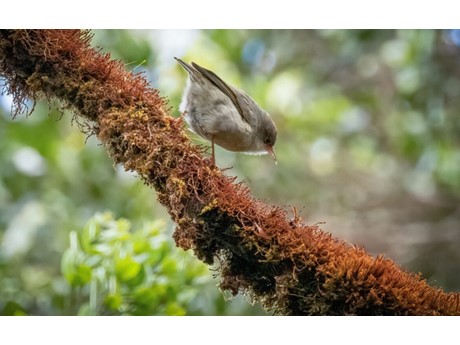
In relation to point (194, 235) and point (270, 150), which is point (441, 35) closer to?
point (270, 150)

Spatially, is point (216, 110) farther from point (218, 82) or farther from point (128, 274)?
point (128, 274)

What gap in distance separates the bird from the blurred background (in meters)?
0.31

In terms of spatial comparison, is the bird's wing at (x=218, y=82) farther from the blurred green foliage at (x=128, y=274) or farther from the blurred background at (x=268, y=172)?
the blurred green foliage at (x=128, y=274)

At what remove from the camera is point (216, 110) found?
93.6 inches

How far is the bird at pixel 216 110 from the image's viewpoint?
2381mm

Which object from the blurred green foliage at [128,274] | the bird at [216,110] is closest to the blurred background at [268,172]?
the blurred green foliage at [128,274]

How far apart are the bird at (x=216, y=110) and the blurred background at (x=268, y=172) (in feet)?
1.02

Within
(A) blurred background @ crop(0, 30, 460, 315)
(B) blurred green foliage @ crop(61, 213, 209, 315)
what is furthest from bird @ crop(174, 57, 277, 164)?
(B) blurred green foliage @ crop(61, 213, 209, 315)

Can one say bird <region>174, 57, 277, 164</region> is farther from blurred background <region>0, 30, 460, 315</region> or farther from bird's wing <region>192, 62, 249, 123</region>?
blurred background <region>0, 30, 460, 315</region>

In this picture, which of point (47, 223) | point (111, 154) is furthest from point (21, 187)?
point (111, 154)

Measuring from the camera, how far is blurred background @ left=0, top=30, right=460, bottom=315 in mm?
2529

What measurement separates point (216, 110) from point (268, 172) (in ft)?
3.73

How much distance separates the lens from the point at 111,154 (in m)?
2.03
